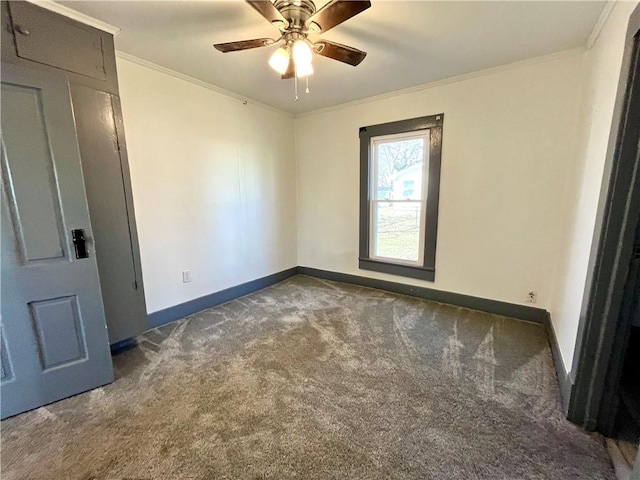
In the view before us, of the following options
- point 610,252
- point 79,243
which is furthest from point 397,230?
point 79,243

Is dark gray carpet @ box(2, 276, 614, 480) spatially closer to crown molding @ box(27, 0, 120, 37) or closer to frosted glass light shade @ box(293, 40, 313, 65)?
frosted glass light shade @ box(293, 40, 313, 65)

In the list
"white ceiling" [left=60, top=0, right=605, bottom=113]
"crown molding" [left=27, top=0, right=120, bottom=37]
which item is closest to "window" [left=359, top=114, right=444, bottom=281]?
"white ceiling" [left=60, top=0, right=605, bottom=113]

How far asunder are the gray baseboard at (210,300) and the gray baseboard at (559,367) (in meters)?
3.14

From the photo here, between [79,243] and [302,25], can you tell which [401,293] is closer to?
[302,25]

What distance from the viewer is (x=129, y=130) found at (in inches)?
95.6

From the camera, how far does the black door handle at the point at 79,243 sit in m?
1.76

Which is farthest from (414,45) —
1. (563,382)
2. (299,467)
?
(299,467)

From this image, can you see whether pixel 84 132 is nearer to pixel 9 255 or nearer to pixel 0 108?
pixel 0 108

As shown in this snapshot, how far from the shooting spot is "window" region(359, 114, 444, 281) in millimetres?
3180

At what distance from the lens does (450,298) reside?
3.23 m

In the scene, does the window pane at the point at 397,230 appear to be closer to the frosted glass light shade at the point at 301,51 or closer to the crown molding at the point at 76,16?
the frosted glass light shade at the point at 301,51

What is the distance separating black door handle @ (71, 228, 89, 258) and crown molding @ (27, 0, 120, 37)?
142cm

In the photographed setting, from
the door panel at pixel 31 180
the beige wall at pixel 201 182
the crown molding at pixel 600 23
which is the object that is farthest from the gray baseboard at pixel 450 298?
the door panel at pixel 31 180

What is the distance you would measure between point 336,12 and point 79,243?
2.08 meters
